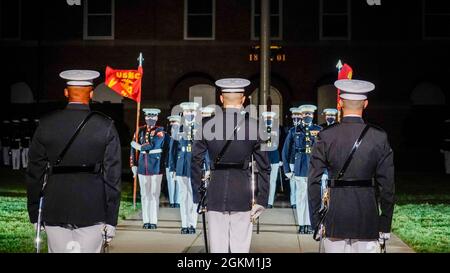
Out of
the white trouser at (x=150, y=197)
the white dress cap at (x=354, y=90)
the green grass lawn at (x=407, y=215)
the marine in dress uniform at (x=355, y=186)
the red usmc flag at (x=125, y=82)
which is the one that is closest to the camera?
the marine in dress uniform at (x=355, y=186)

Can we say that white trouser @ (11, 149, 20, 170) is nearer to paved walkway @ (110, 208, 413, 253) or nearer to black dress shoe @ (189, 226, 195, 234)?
paved walkway @ (110, 208, 413, 253)

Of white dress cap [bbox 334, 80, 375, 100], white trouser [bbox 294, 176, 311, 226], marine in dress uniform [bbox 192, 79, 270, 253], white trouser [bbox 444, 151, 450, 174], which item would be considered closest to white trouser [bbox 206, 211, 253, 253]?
marine in dress uniform [bbox 192, 79, 270, 253]

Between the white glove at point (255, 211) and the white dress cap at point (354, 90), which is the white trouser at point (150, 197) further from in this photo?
the white dress cap at point (354, 90)

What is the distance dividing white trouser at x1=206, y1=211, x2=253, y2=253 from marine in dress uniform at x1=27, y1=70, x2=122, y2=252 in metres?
1.46

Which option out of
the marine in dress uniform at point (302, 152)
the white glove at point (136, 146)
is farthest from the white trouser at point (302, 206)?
the white glove at point (136, 146)

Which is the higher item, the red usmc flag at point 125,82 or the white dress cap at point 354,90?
the red usmc flag at point 125,82

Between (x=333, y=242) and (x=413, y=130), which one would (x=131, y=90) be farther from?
(x=413, y=130)

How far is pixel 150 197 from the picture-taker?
13484mm

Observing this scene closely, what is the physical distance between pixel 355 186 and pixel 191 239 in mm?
6205

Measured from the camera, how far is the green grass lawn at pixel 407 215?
39.7 ft

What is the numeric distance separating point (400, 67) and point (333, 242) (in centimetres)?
2793

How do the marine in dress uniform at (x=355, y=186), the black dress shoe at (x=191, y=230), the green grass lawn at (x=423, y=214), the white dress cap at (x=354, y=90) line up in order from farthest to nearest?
the black dress shoe at (x=191, y=230) < the green grass lawn at (x=423, y=214) < the white dress cap at (x=354, y=90) < the marine in dress uniform at (x=355, y=186)

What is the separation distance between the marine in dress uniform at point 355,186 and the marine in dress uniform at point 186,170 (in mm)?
6256

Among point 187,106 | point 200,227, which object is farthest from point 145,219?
point 187,106
